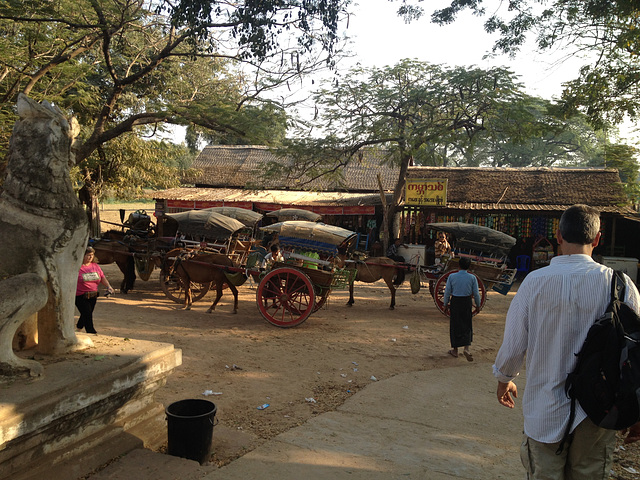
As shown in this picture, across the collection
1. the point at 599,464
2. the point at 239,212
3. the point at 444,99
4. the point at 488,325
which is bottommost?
the point at 488,325

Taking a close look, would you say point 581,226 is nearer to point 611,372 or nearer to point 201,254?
point 611,372

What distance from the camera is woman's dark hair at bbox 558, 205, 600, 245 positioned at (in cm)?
250

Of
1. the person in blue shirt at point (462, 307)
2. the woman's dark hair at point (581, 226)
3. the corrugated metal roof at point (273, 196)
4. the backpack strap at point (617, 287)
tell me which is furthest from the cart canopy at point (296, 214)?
the backpack strap at point (617, 287)

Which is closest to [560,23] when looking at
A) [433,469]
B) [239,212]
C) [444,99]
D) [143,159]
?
[444,99]

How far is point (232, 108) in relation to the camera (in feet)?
38.2

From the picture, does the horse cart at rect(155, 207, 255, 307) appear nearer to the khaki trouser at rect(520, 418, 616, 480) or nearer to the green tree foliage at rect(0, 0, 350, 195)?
the green tree foliage at rect(0, 0, 350, 195)

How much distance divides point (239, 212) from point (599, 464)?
1129cm

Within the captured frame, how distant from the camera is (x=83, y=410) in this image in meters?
3.25

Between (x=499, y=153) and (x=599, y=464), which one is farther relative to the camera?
(x=499, y=153)

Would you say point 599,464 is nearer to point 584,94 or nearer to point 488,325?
point 488,325

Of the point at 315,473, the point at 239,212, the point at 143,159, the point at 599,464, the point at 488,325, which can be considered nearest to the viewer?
the point at 599,464

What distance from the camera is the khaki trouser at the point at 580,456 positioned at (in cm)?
230

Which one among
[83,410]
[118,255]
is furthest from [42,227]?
[118,255]

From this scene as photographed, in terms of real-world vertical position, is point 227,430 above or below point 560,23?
below
